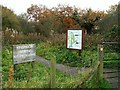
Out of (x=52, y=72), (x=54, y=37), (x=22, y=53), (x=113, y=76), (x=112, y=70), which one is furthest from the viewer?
(x=54, y=37)

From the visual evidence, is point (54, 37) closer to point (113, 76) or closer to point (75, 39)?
point (75, 39)

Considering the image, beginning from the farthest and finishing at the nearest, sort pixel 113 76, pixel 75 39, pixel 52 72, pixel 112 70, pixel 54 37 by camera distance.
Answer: pixel 54 37 → pixel 75 39 → pixel 112 70 → pixel 113 76 → pixel 52 72

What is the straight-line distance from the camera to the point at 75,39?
13000 mm

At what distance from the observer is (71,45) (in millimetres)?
13039

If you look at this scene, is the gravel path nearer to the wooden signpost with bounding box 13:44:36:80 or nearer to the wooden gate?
the wooden gate

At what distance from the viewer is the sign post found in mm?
12707

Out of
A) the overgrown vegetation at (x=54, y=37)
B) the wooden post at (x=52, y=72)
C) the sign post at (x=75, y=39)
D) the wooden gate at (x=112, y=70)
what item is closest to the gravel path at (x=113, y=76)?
the wooden gate at (x=112, y=70)

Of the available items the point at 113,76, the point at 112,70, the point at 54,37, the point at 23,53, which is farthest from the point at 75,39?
the point at 54,37

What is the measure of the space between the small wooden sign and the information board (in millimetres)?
3984

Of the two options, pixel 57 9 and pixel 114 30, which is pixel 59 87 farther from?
pixel 57 9

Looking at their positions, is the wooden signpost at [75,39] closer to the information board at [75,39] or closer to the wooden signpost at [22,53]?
the information board at [75,39]

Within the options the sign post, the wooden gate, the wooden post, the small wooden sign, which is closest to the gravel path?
the wooden gate

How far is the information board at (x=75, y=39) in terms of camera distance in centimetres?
1271

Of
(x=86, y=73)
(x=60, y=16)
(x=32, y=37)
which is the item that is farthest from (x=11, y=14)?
(x=86, y=73)
